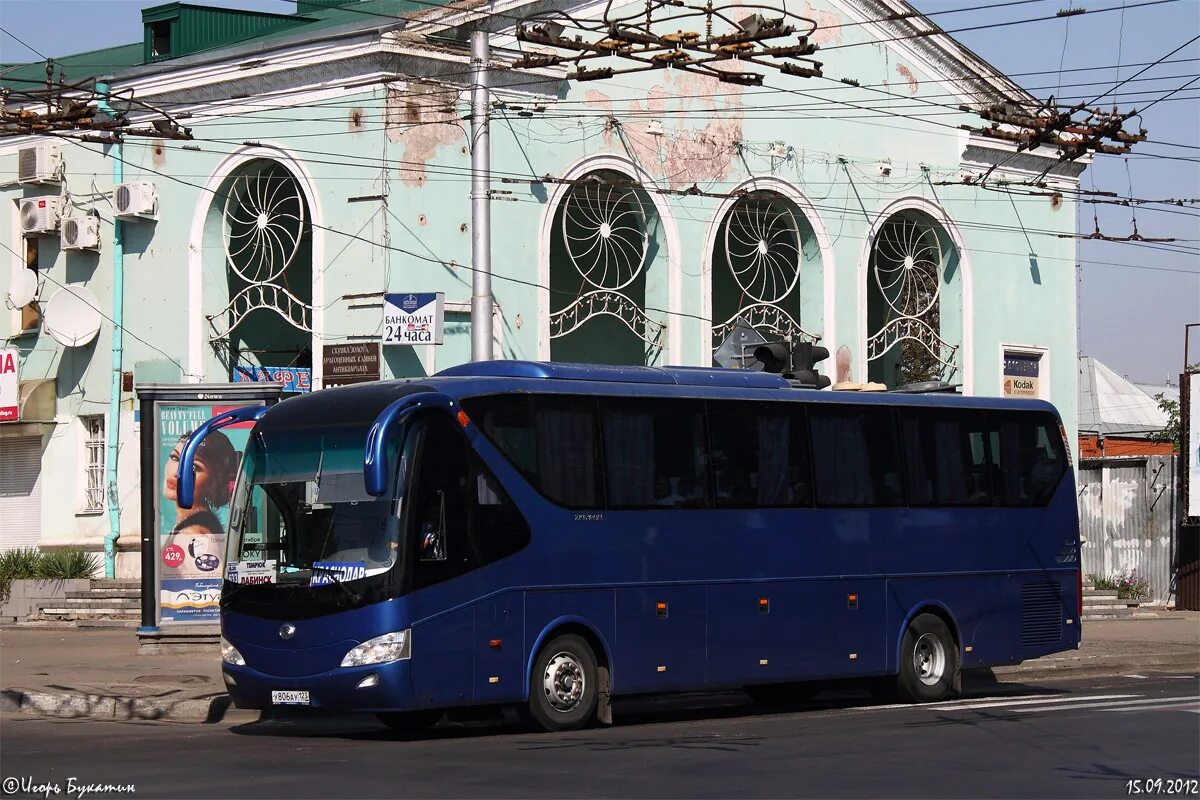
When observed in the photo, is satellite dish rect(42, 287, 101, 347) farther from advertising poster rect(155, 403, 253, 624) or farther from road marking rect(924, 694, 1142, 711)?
road marking rect(924, 694, 1142, 711)

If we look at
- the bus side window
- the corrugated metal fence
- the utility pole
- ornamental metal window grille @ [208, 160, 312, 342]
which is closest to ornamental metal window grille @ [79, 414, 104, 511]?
ornamental metal window grille @ [208, 160, 312, 342]

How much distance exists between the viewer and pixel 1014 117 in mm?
23750

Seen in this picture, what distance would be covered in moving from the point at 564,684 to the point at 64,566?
18076mm

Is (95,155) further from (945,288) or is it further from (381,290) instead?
(945,288)

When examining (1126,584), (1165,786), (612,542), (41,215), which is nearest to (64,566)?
(41,215)

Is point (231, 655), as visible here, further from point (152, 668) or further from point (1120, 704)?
point (1120, 704)

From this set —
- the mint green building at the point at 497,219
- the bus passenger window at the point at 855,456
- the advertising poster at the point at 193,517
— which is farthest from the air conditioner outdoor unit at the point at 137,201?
the bus passenger window at the point at 855,456

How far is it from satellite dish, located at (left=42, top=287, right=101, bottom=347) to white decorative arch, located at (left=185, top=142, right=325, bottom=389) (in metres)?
2.48

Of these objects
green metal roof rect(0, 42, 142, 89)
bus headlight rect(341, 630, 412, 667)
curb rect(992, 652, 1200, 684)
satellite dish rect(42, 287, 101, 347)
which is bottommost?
curb rect(992, 652, 1200, 684)

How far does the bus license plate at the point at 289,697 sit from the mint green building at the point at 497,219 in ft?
44.7

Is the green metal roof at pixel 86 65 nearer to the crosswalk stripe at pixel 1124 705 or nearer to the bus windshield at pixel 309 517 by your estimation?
the bus windshield at pixel 309 517

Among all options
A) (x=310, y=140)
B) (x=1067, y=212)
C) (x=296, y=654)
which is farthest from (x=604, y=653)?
(x=1067, y=212)

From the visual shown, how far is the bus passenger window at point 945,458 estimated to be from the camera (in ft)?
59.3

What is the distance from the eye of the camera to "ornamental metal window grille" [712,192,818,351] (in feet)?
108
